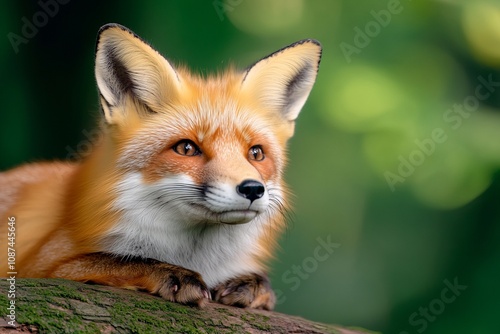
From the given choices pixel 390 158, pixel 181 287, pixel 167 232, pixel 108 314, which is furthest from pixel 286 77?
pixel 390 158

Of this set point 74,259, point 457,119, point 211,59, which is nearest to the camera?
point 74,259

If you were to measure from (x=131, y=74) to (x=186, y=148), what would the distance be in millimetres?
496

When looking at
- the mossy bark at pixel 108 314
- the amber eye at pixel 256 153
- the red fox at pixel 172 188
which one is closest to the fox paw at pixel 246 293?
the red fox at pixel 172 188

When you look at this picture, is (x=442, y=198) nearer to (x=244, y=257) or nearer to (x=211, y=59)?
(x=211, y=59)

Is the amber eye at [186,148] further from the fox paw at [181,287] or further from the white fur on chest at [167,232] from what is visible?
the fox paw at [181,287]

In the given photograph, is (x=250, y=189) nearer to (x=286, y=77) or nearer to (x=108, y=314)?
(x=108, y=314)

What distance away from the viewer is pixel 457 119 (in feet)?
20.6

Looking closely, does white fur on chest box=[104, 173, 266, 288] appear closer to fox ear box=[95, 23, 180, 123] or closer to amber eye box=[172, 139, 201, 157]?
amber eye box=[172, 139, 201, 157]

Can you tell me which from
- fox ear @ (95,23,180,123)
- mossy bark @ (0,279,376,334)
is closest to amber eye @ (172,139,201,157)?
fox ear @ (95,23,180,123)

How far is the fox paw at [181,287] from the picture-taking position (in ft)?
9.93

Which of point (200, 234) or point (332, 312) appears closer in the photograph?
point (200, 234)

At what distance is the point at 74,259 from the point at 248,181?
0.91 m

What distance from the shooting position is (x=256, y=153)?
11.1ft

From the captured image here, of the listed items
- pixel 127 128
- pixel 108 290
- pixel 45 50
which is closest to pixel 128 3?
pixel 45 50
